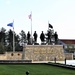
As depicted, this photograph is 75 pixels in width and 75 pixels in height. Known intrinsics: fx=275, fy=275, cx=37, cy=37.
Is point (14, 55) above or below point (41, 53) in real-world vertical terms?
below


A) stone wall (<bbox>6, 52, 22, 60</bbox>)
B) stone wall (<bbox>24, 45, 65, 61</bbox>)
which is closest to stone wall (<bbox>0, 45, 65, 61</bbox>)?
stone wall (<bbox>24, 45, 65, 61</bbox>)

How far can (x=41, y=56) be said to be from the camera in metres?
54.9

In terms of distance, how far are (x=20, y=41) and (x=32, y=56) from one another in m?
60.1

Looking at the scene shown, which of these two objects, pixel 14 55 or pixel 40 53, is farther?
pixel 14 55

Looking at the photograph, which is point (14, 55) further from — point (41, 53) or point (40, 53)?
point (41, 53)

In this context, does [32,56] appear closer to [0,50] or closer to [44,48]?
[44,48]

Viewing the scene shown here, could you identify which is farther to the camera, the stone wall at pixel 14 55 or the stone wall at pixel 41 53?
the stone wall at pixel 14 55

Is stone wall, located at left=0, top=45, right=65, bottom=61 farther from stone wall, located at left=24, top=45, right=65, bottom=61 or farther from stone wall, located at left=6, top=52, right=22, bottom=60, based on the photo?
stone wall, located at left=6, top=52, right=22, bottom=60

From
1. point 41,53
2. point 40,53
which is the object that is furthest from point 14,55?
point 41,53

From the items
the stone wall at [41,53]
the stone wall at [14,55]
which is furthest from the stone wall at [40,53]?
the stone wall at [14,55]

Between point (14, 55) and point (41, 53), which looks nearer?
point (41, 53)

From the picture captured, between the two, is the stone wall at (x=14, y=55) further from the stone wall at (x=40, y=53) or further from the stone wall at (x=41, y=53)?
the stone wall at (x=40, y=53)

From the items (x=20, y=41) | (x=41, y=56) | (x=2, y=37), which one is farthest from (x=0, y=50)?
(x=20, y=41)

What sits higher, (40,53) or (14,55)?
(40,53)
